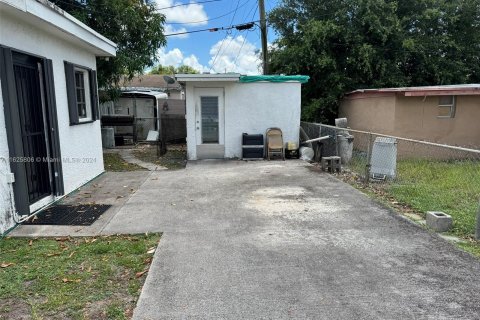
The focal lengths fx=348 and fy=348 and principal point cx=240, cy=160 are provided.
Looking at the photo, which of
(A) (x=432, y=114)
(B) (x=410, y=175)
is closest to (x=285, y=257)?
(B) (x=410, y=175)

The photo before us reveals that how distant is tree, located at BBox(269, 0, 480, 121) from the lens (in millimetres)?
14695

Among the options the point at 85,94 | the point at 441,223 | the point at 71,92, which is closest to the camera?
the point at 441,223

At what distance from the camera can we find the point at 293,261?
357cm

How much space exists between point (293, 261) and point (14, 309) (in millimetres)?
2480

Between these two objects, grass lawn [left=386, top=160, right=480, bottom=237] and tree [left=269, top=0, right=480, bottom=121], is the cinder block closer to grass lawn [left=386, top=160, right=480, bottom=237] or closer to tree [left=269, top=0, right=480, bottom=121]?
grass lawn [left=386, top=160, right=480, bottom=237]

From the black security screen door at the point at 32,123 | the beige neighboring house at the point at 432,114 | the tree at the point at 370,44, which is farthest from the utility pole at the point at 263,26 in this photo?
the black security screen door at the point at 32,123

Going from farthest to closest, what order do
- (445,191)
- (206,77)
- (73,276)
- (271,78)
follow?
(271,78), (206,77), (445,191), (73,276)

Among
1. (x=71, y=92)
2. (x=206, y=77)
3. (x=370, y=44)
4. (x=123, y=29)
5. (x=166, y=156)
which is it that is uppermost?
(x=370, y=44)

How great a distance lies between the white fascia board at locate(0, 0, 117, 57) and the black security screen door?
0.66 m

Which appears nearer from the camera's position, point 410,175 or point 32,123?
point 32,123

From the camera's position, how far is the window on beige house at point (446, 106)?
12484 mm

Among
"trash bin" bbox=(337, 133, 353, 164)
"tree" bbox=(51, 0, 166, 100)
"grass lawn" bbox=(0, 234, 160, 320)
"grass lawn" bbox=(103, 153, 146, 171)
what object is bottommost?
"grass lawn" bbox=(0, 234, 160, 320)

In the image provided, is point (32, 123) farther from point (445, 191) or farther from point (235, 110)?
point (445, 191)

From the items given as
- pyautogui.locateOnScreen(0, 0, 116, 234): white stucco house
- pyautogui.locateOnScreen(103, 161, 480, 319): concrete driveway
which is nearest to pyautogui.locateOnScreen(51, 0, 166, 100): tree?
pyautogui.locateOnScreen(0, 0, 116, 234): white stucco house
